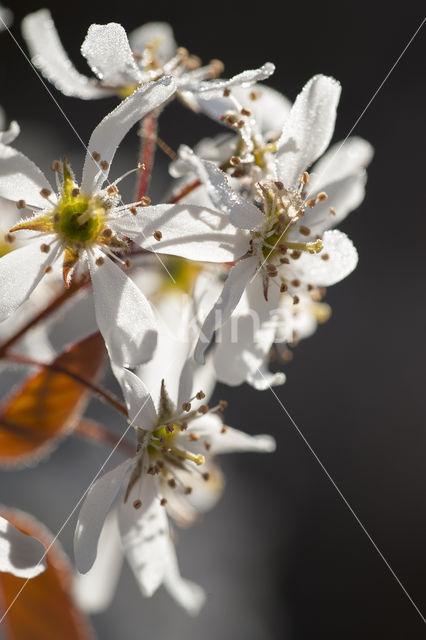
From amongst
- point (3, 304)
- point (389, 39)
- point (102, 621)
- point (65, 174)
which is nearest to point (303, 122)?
point (65, 174)

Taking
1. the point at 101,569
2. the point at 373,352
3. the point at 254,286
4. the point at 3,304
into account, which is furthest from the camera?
the point at 373,352

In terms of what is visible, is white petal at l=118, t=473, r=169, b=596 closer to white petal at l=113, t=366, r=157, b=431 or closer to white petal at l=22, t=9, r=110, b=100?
white petal at l=113, t=366, r=157, b=431

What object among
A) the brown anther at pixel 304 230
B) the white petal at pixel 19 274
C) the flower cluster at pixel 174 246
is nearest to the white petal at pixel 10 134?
the flower cluster at pixel 174 246

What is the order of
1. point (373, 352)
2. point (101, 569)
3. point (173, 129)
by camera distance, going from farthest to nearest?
point (173, 129), point (373, 352), point (101, 569)

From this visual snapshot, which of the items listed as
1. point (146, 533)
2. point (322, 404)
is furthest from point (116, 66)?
point (322, 404)

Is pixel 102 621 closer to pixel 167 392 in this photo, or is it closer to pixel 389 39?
pixel 167 392

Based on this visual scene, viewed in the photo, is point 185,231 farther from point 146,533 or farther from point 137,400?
point 146,533

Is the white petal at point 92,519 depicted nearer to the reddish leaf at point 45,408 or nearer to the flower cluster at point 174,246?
the flower cluster at point 174,246

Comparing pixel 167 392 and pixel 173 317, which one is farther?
pixel 173 317
